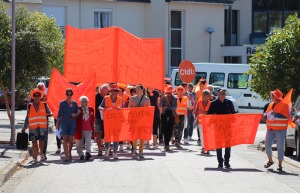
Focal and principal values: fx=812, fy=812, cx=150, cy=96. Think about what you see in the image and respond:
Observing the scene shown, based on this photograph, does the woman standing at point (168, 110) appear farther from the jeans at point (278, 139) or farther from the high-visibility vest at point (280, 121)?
the high-visibility vest at point (280, 121)

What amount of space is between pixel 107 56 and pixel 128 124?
7.99 ft

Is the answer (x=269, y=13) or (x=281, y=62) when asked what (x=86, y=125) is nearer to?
(x=281, y=62)

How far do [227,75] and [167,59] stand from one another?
32.2ft

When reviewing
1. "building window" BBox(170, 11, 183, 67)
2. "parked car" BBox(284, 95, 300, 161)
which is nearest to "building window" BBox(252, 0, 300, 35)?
"building window" BBox(170, 11, 183, 67)

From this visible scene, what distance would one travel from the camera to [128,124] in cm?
1936

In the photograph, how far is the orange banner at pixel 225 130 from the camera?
17.5 metres

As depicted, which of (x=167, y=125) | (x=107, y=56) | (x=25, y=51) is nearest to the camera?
(x=107, y=56)

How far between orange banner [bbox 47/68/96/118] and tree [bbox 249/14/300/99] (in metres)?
6.19

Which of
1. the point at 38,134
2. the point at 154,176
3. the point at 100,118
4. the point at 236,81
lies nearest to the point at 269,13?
the point at 236,81

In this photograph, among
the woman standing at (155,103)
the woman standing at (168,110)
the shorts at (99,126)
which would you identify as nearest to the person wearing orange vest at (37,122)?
the shorts at (99,126)

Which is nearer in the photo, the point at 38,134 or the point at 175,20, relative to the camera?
the point at 38,134

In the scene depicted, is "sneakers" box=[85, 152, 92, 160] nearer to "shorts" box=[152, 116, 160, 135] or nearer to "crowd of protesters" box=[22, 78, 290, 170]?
"crowd of protesters" box=[22, 78, 290, 170]

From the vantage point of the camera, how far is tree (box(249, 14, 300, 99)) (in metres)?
23.7

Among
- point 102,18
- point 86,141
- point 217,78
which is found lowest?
point 86,141
